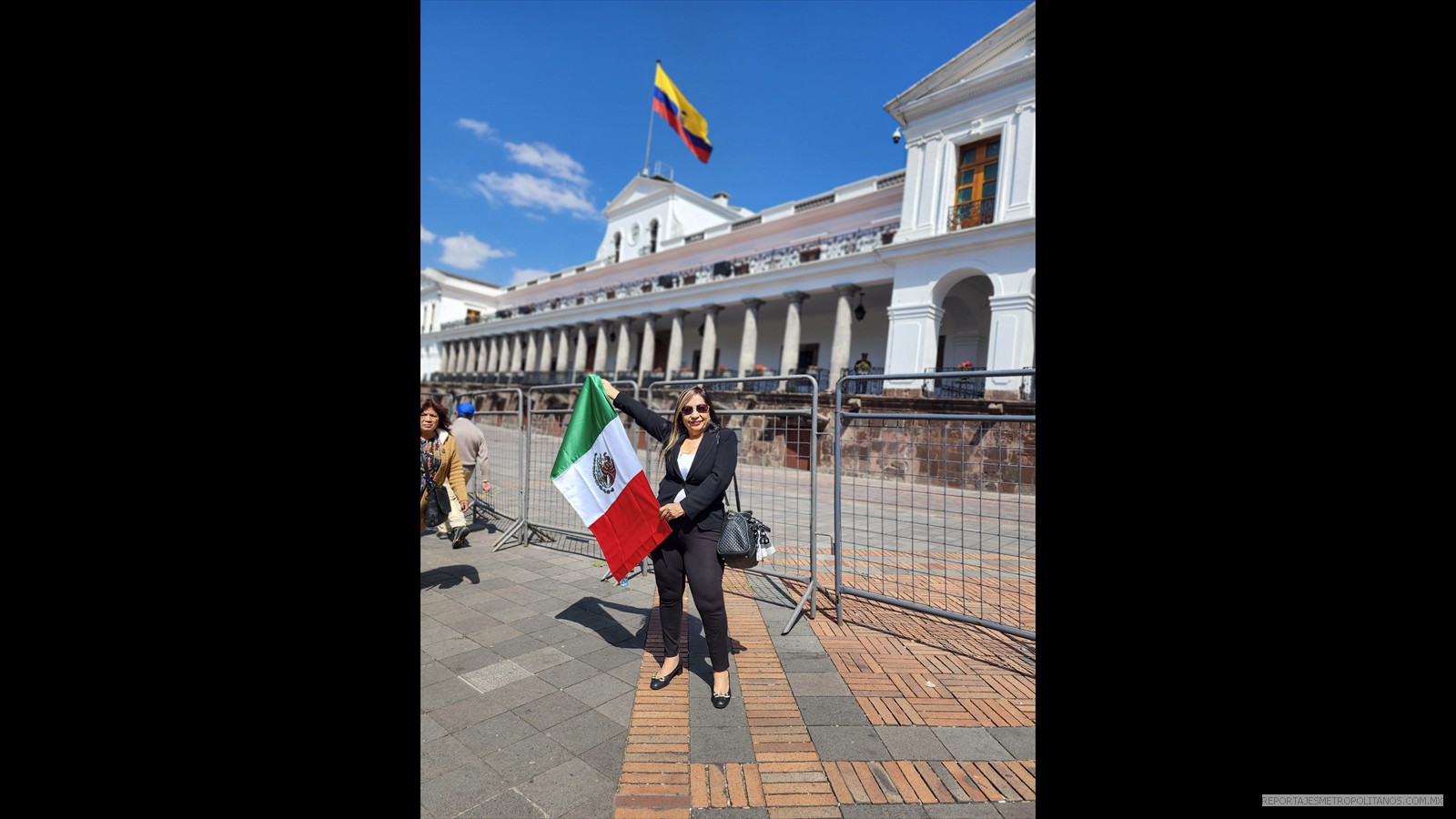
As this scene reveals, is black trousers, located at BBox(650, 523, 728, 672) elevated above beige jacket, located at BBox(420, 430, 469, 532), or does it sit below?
below

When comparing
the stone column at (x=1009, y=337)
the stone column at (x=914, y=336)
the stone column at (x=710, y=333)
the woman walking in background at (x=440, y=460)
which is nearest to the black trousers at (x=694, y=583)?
the woman walking in background at (x=440, y=460)

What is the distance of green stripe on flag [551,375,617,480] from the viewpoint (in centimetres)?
399

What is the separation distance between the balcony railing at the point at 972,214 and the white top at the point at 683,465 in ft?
60.8

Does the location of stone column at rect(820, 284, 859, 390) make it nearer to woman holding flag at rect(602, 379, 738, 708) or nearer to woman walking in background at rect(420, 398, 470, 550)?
woman walking in background at rect(420, 398, 470, 550)

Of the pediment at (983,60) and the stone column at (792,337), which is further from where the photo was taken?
the stone column at (792,337)

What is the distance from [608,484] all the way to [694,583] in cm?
98

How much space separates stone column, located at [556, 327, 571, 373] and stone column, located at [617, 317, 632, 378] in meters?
6.57

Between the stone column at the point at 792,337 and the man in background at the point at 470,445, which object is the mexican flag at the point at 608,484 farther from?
the stone column at the point at 792,337

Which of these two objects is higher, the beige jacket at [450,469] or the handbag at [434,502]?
the beige jacket at [450,469]

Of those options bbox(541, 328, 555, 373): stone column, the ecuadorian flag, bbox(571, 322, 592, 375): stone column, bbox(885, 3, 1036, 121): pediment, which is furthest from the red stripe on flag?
bbox(541, 328, 555, 373): stone column

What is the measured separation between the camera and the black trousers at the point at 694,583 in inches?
124
